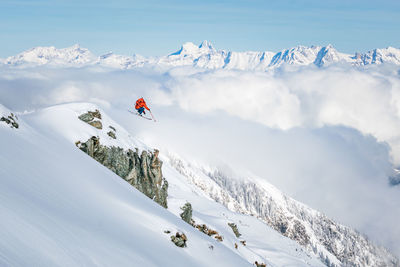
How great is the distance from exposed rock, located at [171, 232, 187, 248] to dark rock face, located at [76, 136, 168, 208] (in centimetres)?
2198

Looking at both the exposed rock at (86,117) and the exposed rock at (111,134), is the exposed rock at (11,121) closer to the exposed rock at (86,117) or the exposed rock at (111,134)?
the exposed rock at (86,117)

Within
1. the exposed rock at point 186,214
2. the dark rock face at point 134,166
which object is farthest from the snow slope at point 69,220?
the exposed rock at point 186,214

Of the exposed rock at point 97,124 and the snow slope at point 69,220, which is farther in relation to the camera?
the exposed rock at point 97,124

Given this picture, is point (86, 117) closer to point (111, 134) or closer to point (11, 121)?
point (111, 134)

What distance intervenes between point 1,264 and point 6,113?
20.3 meters

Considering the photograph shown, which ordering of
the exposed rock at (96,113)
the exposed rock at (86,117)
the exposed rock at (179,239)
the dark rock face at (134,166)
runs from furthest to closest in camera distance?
the exposed rock at (96,113) → the exposed rock at (86,117) → the dark rock face at (134,166) → the exposed rock at (179,239)

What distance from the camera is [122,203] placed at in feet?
52.8

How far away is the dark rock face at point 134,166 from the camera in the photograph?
3594 centimetres

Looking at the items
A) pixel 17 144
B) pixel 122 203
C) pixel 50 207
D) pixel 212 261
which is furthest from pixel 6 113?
pixel 212 261

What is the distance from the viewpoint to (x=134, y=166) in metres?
40.5

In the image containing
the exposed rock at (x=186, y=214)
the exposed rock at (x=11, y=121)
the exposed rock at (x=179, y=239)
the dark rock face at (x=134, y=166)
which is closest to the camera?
the exposed rock at (x=179, y=239)

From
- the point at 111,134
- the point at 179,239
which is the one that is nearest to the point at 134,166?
the point at 111,134

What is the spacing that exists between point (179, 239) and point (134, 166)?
26013 mm

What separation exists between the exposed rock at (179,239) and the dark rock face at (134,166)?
72.1 ft
